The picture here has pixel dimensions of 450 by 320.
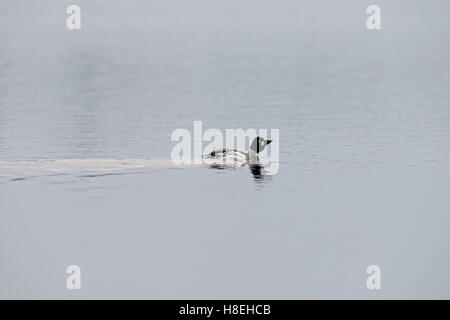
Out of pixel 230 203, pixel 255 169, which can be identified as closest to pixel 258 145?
pixel 255 169

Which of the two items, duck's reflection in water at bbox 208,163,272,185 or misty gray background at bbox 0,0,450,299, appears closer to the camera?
misty gray background at bbox 0,0,450,299

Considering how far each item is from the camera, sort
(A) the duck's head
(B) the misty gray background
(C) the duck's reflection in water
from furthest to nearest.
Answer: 1. (A) the duck's head
2. (C) the duck's reflection in water
3. (B) the misty gray background

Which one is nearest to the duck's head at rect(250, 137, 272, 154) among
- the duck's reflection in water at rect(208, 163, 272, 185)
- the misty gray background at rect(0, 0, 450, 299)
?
the duck's reflection in water at rect(208, 163, 272, 185)

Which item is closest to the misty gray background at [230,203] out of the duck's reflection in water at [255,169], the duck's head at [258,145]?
the duck's reflection in water at [255,169]

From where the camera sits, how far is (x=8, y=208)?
102ft

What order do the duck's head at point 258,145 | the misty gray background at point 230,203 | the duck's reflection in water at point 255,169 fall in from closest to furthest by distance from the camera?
the misty gray background at point 230,203
the duck's reflection in water at point 255,169
the duck's head at point 258,145

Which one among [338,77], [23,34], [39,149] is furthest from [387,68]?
[23,34]

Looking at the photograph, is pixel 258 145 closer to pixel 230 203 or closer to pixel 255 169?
pixel 255 169

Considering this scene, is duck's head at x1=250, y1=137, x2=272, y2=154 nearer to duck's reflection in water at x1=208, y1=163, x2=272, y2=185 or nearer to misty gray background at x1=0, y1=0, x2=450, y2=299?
duck's reflection in water at x1=208, y1=163, x2=272, y2=185

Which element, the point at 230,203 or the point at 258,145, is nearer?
the point at 230,203

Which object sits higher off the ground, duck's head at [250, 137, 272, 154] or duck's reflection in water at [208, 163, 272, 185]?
duck's head at [250, 137, 272, 154]

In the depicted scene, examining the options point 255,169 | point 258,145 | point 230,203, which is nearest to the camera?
point 230,203

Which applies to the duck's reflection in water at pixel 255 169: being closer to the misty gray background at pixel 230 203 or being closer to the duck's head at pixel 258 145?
the misty gray background at pixel 230 203
